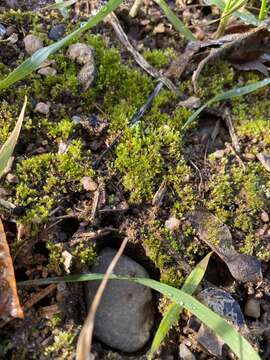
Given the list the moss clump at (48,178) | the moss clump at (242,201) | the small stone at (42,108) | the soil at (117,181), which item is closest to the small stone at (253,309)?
the soil at (117,181)

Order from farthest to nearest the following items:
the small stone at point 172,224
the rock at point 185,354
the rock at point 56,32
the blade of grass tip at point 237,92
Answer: the rock at point 56,32 → the blade of grass tip at point 237,92 → the small stone at point 172,224 → the rock at point 185,354

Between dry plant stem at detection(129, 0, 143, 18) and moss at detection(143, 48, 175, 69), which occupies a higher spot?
dry plant stem at detection(129, 0, 143, 18)

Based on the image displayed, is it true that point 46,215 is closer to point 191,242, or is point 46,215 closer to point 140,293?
point 140,293

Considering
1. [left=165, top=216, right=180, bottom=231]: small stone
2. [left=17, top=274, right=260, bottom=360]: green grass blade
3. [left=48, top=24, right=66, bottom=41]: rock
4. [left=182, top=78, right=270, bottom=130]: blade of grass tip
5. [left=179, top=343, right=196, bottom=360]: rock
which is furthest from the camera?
[left=48, top=24, right=66, bottom=41]: rock

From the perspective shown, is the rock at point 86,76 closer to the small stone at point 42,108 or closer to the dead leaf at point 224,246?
the small stone at point 42,108

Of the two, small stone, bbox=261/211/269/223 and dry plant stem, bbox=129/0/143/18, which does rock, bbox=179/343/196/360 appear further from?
dry plant stem, bbox=129/0/143/18

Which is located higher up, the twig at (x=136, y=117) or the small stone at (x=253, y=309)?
the twig at (x=136, y=117)

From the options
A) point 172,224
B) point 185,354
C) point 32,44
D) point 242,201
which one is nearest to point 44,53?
point 32,44

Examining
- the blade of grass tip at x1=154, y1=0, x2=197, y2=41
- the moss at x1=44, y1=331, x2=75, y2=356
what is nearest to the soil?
the moss at x1=44, y1=331, x2=75, y2=356
